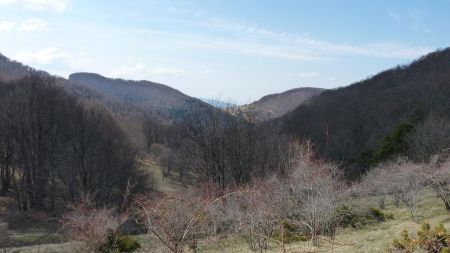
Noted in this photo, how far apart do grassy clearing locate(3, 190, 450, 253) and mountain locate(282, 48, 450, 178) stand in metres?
33.1

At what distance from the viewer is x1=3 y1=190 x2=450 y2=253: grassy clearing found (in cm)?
1363

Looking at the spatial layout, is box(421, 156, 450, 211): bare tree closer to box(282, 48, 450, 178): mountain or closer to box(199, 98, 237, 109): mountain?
box(199, 98, 237, 109): mountain

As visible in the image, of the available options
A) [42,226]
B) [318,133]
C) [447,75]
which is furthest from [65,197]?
[447,75]

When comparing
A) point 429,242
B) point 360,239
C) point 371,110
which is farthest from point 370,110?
point 429,242

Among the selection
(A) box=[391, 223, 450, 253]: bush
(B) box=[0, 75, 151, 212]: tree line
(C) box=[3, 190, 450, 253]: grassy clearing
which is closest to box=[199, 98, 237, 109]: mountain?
(B) box=[0, 75, 151, 212]: tree line

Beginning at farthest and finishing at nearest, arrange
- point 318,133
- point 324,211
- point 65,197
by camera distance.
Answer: point 318,133 < point 65,197 < point 324,211

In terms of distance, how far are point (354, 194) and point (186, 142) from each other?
19.5 m

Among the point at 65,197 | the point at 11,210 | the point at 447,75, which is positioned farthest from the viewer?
the point at 447,75

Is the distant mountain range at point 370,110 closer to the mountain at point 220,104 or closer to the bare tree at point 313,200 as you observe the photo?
the mountain at point 220,104

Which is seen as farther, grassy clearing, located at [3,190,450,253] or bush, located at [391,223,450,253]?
grassy clearing, located at [3,190,450,253]

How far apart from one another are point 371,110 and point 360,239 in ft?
270

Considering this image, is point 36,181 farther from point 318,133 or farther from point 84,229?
point 318,133

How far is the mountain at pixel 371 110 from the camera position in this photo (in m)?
74.2

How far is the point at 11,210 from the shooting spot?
121 ft
